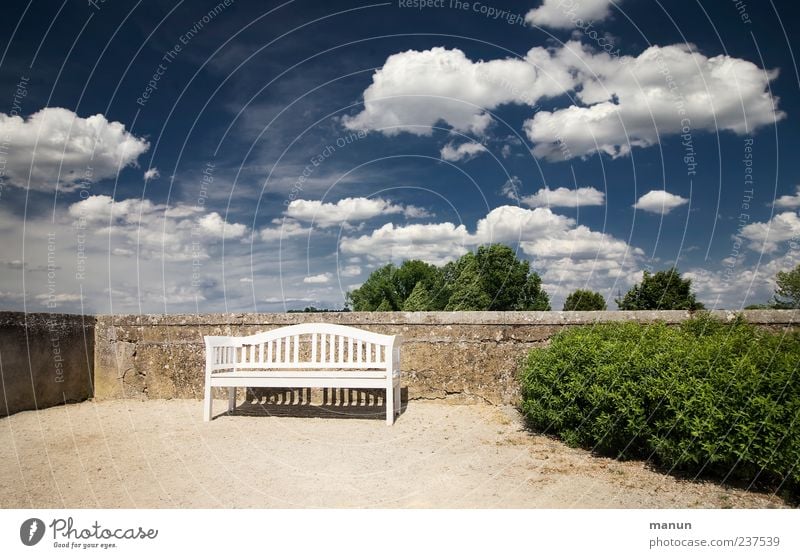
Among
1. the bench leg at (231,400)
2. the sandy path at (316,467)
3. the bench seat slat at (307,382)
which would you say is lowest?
the sandy path at (316,467)

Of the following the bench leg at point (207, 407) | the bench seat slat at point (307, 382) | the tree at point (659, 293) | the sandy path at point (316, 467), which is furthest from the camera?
the tree at point (659, 293)

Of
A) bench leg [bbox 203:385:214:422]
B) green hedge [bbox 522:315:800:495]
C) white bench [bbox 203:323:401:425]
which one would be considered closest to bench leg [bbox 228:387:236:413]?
white bench [bbox 203:323:401:425]

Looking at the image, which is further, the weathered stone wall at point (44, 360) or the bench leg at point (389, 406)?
the weathered stone wall at point (44, 360)

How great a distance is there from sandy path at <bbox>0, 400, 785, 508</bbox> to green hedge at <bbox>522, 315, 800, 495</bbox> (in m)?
0.23

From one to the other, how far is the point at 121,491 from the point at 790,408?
5.30m

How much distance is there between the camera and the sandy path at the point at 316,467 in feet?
13.4

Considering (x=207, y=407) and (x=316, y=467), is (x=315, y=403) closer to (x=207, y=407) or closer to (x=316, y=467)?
(x=207, y=407)

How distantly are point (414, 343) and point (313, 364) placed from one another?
1.56 meters

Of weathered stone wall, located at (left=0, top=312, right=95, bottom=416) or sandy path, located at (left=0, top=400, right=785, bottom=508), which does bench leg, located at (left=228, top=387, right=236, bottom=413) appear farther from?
weathered stone wall, located at (left=0, top=312, right=95, bottom=416)

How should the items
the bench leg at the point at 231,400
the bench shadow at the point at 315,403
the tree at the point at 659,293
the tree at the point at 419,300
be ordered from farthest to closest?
the tree at the point at 419,300, the tree at the point at 659,293, the bench leg at the point at 231,400, the bench shadow at the point at 315,403

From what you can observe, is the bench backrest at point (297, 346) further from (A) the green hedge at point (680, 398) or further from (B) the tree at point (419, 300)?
(B) the tree at point (419, 300)

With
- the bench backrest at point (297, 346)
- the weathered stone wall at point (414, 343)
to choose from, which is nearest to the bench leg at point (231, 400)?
the bench backrest at point (297, 346)

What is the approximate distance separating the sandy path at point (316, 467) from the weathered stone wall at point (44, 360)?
505 mm
